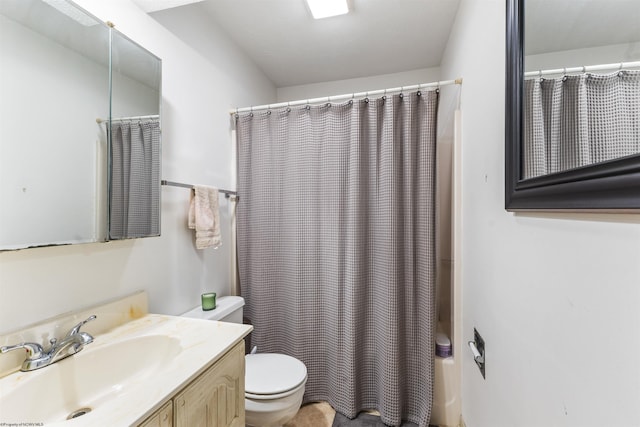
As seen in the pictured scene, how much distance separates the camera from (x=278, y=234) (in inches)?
71.2

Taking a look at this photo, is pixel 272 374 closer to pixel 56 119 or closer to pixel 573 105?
pixel 56 119

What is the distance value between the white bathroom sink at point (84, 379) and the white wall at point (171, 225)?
0.20m

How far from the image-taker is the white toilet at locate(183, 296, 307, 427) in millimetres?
1234

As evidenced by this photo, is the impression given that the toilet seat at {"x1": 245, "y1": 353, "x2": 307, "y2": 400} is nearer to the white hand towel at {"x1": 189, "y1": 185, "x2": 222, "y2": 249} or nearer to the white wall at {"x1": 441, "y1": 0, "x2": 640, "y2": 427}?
the white hand towel at {"x1": 189, "y1": 185, "x2": 222, "y2": 249}

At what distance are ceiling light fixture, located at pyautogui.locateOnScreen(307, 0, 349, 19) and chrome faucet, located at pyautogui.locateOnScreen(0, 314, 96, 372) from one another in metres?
1.80

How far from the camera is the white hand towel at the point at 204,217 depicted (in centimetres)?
146

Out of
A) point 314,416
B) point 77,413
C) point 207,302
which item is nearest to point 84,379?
point 77,413

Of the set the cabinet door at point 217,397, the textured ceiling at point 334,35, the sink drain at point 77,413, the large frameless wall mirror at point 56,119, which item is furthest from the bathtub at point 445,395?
the textured ceiling at point 334,35

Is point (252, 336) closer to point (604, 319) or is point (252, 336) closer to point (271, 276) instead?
point (271, 276)

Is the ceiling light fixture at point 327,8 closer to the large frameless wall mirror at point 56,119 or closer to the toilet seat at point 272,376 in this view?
the large frameless wall mirror at point 56,119

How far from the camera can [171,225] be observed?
1.39m

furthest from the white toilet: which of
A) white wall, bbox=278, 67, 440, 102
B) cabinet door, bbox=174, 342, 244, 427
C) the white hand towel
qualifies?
white wall, bbox=278, 67, 440, 102

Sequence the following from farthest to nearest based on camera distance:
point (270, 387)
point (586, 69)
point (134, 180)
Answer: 1. point (270, 387)
2. point (134, 180)
3. point (586, 69)

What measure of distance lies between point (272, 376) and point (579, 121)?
1.50m
